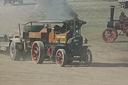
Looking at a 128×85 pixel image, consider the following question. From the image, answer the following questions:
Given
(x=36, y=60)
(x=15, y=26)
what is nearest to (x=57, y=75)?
(x=36, y=60)

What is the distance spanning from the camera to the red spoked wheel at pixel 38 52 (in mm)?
16391

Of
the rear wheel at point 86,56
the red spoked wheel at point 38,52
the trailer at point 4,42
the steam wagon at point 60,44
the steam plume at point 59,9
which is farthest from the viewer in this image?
the trailer at point 4,42

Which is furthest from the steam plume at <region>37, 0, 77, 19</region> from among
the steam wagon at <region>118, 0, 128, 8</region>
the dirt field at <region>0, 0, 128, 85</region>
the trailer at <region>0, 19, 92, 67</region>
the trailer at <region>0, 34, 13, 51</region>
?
the steam wagon at <region>118, 0, 128, 8</region>

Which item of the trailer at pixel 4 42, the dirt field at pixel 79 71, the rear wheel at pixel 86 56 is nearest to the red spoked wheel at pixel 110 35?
the dirt field at pixel 79 71

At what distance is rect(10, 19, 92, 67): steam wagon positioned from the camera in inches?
624

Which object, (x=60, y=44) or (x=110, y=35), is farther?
(x=110, y=35)

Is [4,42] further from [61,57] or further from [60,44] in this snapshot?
[61,57]

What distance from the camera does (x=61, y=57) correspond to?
51.9 ft

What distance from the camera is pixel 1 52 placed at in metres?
20.6

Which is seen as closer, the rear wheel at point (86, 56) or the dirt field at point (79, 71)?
the dirt field at point (79, 71)

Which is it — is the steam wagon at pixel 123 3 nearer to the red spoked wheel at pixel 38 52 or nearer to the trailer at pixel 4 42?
the trailer at pixel 4 42

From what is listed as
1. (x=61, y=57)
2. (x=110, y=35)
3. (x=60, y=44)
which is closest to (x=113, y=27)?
(x=110, y=35)

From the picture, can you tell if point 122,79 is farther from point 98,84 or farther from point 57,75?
point 57,75

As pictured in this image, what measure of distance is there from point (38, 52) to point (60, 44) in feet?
3.80
